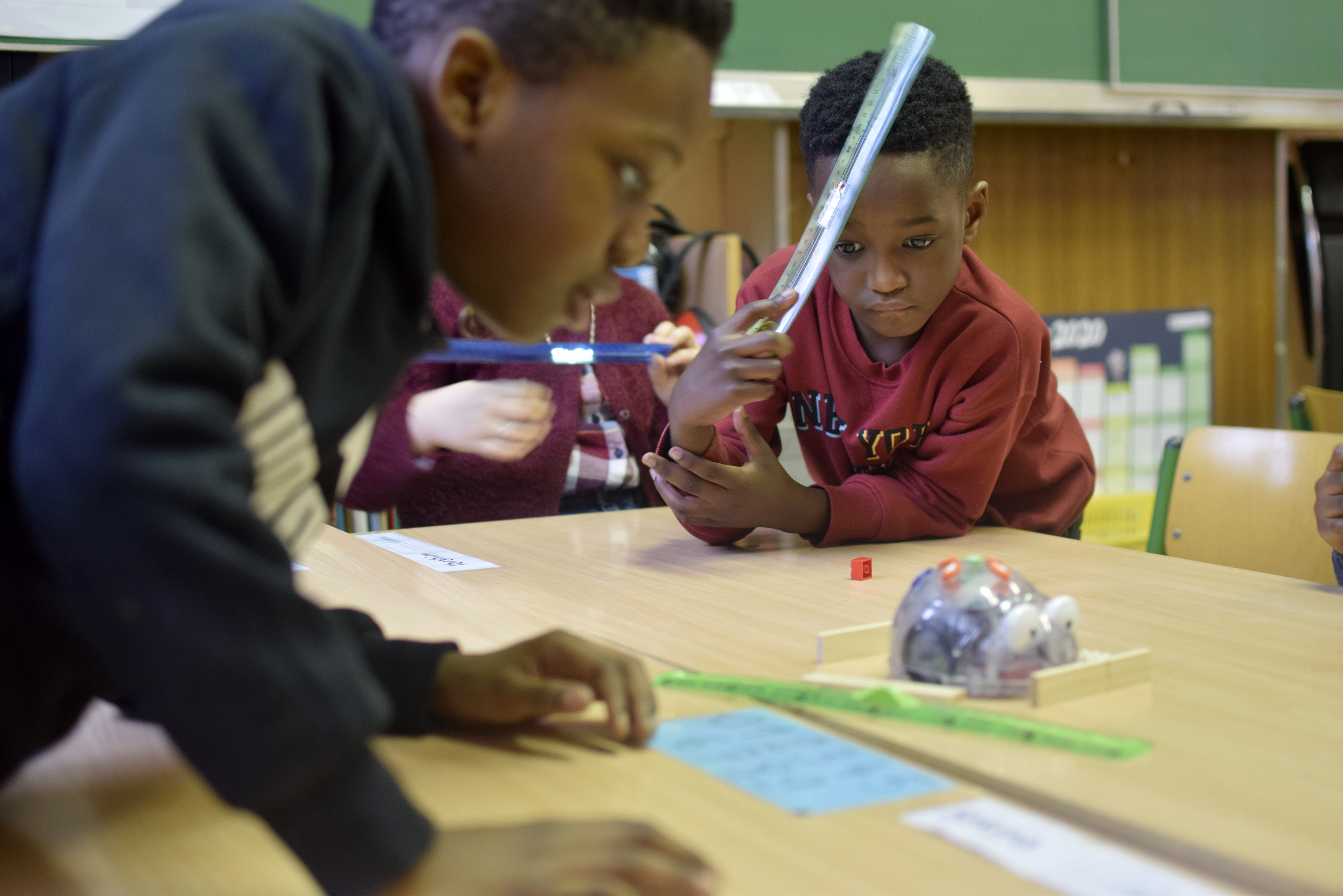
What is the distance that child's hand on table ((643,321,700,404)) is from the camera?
1.51 m

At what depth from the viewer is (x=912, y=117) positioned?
126 cm

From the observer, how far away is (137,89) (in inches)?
16.7

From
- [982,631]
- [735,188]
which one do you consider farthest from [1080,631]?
[735,188]

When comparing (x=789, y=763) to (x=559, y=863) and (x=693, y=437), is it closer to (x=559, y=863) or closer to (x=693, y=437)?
(x=559, y=863)

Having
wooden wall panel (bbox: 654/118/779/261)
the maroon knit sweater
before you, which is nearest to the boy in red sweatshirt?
the maroon knit sweater

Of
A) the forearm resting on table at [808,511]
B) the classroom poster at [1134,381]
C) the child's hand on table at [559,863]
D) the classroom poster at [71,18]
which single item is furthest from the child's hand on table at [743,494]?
the classroom poster at [1134,381]

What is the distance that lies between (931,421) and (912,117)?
1.12 feet

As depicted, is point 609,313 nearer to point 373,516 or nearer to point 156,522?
point 373,516

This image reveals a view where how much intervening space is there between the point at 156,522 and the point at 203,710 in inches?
2.6

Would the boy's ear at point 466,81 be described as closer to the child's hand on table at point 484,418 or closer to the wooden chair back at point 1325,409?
the child's hand on table at point 484,418

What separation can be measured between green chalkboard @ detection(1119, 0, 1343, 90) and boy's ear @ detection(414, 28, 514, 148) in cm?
283

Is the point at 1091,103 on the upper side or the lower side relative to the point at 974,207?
upper

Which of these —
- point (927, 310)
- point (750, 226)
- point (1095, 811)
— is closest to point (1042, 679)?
point (1095, 811)

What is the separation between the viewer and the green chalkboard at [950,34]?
263cm
